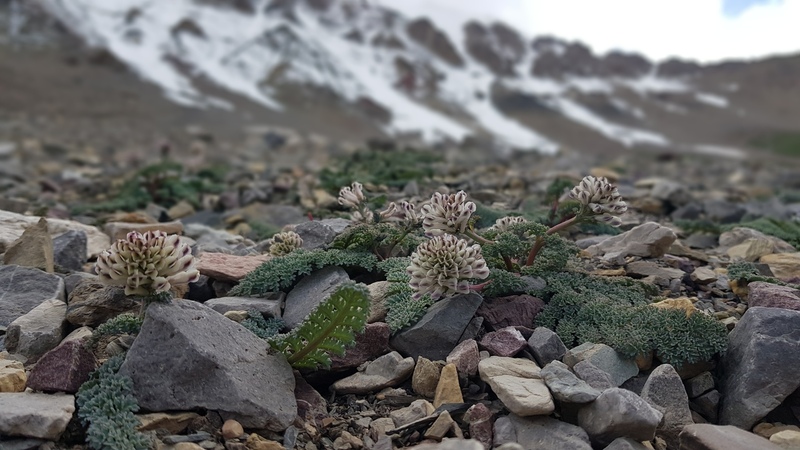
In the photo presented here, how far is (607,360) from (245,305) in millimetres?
Answer: 2084

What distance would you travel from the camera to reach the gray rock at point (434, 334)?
3.61m

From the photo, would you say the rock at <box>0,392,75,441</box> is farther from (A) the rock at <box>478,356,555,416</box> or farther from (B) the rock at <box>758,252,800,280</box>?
(B) the rock at <box>758,252,800,280</box>

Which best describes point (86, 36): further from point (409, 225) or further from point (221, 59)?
point (409, 225)

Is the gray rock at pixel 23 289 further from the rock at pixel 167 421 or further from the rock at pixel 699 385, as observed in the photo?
the rock at pixel 699 385

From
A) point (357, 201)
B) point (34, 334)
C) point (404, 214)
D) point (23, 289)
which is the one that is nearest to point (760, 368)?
point (404, 214)

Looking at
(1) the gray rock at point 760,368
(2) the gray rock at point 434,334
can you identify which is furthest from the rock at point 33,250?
(1) the gray rock at point 760,368

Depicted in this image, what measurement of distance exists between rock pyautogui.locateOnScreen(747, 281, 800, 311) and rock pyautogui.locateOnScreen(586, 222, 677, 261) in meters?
0.79

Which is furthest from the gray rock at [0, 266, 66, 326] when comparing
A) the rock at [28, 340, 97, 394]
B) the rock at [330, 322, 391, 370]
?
the rock at [330, 322, 391, 370]

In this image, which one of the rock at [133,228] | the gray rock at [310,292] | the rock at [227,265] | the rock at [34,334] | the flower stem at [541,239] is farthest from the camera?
the rock at [133,228]

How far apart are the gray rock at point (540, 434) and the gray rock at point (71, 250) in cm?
343

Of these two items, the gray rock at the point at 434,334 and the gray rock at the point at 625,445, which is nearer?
the gray rock at the point at 625,445

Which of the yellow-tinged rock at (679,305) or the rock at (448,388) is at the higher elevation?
the yellow-tinged rock at (679,305)

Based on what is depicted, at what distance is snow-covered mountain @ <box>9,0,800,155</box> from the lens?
7700 cm

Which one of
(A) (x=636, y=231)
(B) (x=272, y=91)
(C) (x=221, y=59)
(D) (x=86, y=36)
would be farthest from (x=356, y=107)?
(A) (x=636, y=231)
